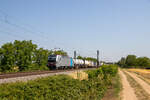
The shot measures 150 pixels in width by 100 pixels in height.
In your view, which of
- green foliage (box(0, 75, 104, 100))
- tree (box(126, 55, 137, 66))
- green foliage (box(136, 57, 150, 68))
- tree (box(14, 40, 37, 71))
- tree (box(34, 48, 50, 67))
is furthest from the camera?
tree (box(126, 55, 137, 66))

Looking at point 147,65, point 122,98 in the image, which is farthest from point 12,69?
point 147,65

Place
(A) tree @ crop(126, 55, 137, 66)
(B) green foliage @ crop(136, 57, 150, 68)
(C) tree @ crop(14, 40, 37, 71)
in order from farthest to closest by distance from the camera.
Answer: (A) tree @ crop(126, 55, 137, 66), (B) green foliage @ crop(136, 57, 150, 68), (C) tree @ crop(14, 40, 37, 71)

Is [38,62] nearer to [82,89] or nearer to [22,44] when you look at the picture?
[22,44]

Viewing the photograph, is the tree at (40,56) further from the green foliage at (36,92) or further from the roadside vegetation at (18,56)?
the green foliage at (36,92)

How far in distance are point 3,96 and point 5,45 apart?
2557 cm

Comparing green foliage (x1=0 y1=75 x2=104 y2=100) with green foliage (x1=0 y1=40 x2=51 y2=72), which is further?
green foliage (x1=0 y1=40 x2=51 y2=72)


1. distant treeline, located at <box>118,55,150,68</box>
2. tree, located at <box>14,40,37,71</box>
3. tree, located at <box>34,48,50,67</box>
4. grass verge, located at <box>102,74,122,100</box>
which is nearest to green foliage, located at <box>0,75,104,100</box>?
grass verge, located at <box>102,74,122,100</box>

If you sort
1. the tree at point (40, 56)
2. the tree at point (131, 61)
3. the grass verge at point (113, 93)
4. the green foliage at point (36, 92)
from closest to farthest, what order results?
the green foliage at point (36, 92) → the grass verge at point (113, 93) → the tree at point (40, 56) → the tree at point (131, 61)

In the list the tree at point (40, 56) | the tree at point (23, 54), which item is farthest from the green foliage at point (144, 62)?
the tree at point (23, 54)

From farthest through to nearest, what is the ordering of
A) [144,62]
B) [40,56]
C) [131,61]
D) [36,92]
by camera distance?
[131,61], [144,62], [40,56], [36,92]

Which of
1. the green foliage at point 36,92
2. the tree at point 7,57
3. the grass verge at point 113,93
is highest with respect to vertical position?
the tree at point 7,57

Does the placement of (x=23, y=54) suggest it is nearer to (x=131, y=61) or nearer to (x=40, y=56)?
(x=40, y=56)

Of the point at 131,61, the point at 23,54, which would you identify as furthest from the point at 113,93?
the point at 131,61

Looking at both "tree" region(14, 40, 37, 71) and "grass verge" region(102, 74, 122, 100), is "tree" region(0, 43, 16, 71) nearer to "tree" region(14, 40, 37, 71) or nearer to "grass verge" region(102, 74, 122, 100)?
"tree" region(14, 40, 37, 71)
